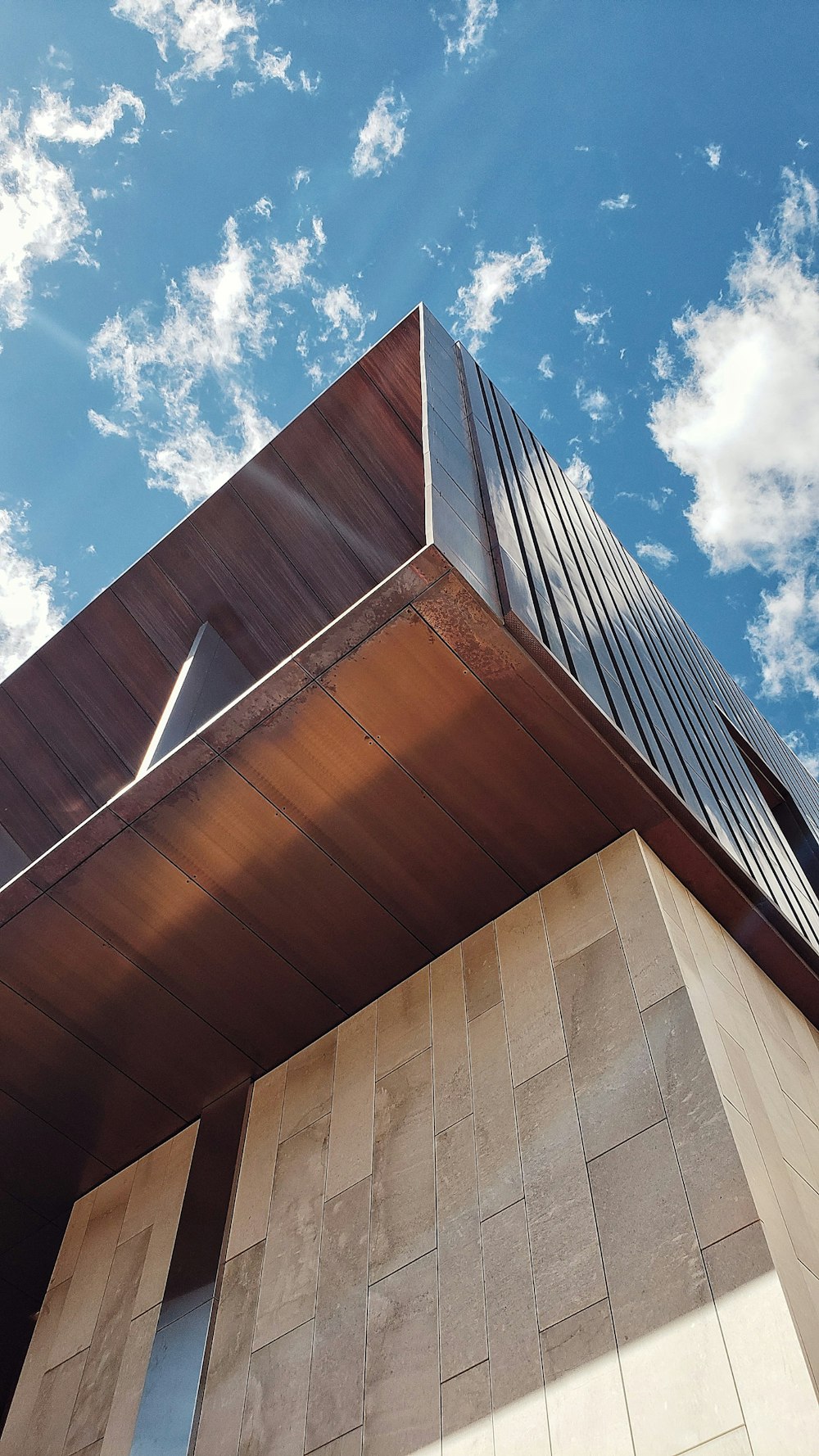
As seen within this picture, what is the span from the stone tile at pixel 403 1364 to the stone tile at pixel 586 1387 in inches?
37.5

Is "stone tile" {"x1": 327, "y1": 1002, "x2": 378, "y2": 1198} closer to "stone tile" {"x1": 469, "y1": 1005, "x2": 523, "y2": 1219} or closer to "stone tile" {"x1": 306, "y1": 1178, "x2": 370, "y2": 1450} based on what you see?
"stone tile" {"x1": 306, "y1": 1178, "x2": 370, "y2": 1450}

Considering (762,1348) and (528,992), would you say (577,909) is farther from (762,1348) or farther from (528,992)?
(762,1348)

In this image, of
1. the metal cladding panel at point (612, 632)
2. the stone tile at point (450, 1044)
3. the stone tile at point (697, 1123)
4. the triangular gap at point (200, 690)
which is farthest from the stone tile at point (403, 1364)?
the triangular gap at point (200, 690)

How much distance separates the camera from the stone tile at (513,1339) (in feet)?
19.7

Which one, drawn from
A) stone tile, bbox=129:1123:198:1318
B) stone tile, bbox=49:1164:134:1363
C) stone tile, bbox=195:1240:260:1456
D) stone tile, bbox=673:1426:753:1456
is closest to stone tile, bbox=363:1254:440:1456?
stone tile, bbox=195:1240:260:1456

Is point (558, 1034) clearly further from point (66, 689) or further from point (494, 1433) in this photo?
point (66, 689)

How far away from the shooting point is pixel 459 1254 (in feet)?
23.8

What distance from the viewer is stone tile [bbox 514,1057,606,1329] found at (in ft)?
21.0

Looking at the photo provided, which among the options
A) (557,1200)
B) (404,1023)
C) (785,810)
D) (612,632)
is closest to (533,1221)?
(557,1200)

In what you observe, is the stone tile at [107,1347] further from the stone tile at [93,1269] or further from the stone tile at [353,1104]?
the stone tile at [353,1104]

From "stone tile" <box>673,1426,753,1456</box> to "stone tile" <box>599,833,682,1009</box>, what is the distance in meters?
2.84

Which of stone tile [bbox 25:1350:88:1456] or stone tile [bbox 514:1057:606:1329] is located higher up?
stone tile [bbox 25:1350:88:1456]

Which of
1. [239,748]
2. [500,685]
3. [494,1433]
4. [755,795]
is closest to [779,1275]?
[494,1433]

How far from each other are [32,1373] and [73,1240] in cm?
133
